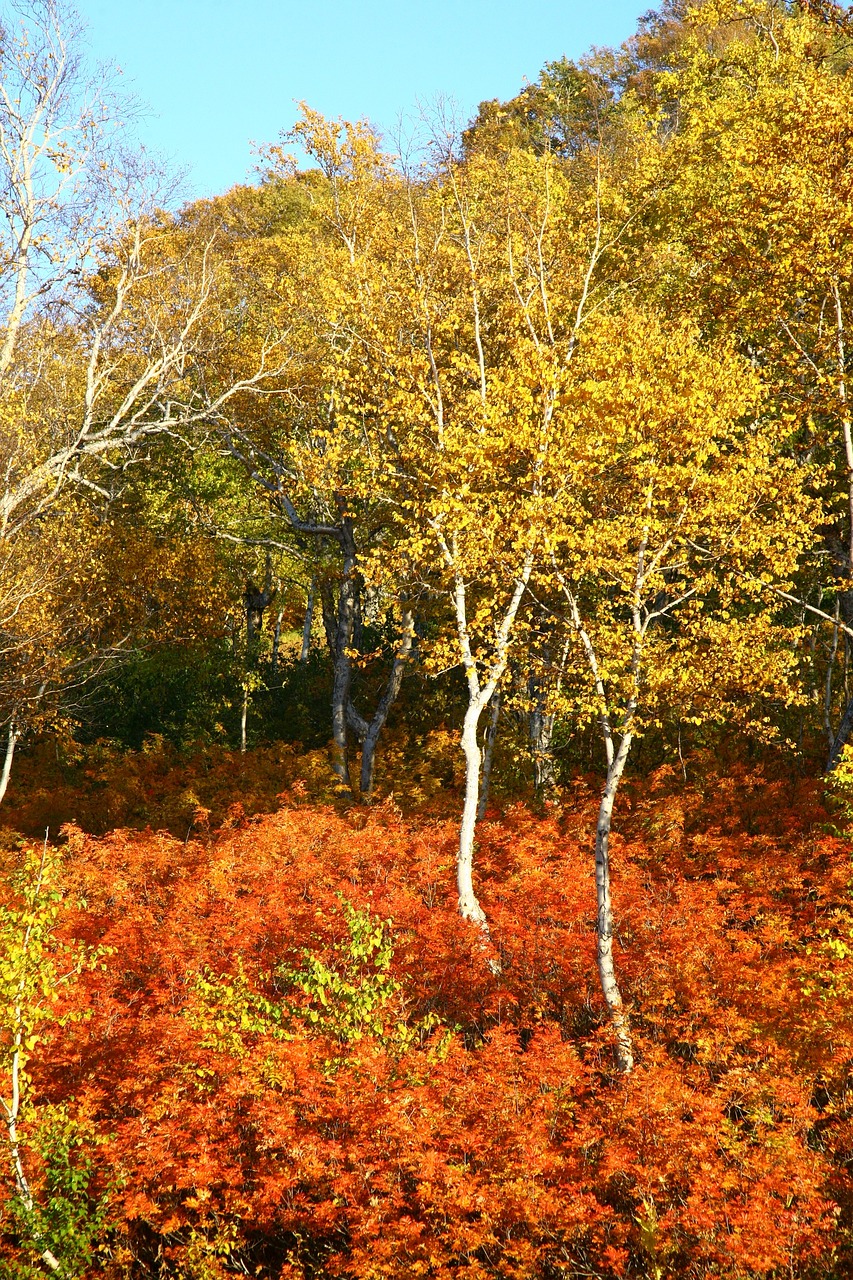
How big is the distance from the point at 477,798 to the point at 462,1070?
23.3ft

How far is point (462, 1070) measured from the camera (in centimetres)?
1070

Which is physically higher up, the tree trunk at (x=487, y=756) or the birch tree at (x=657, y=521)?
the birch tree at (x=657, y=521)

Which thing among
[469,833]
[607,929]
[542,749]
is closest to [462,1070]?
[607,929]

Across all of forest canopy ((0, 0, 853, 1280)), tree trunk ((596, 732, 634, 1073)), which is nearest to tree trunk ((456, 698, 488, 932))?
forest canopy ((0, 0, 853, 1280))

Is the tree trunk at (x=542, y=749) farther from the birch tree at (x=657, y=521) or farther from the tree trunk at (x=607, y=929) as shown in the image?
the tree trunk at (x=607, y=929)

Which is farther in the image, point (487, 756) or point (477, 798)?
point (487, 756)

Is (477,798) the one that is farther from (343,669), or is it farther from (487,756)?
(343,669)

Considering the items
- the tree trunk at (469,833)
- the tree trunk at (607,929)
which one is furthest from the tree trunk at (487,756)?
the tree trunk at (607,929)

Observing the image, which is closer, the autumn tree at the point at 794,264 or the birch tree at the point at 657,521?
the birch tree at the point at 657,521

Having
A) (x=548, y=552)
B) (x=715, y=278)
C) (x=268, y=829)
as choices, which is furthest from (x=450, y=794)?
(x=715, y=278)

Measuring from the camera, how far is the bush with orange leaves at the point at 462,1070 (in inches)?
352

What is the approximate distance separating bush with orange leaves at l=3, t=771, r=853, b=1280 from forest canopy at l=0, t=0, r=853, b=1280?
2.9 inches

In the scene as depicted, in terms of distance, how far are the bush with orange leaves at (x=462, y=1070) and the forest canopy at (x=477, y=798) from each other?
7 cm

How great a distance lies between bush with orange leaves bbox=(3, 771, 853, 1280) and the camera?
893cm
